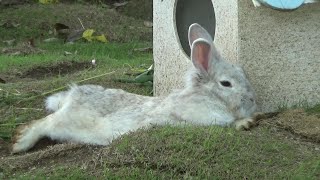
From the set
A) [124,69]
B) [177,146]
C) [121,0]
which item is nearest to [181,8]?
[124,69]

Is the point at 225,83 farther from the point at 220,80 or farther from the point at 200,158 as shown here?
the point at 200,158

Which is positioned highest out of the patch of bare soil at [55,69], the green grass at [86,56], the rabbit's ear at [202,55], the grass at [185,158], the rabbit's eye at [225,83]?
the rabbit's ear at [202,55]

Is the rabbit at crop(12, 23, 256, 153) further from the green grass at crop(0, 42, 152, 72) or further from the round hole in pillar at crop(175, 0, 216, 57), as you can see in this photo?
the green grass at crop(0, 42, 152, 72)

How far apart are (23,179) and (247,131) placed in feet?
4.50

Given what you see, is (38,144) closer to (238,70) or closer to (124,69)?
(238,70)

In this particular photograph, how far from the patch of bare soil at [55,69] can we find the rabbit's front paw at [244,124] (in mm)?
3324

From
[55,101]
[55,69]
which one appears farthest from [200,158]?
[55,69]

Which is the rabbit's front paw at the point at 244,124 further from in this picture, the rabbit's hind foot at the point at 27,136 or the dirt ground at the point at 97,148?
the rabbit's hind foot at the point at 27,136

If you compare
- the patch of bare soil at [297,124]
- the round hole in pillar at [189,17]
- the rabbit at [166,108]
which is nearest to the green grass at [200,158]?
the patch of bare soil at [297,124]

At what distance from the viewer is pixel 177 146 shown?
4480mm

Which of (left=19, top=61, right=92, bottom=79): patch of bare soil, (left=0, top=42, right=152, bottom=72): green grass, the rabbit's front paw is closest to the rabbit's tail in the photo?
the rabbit's front paw

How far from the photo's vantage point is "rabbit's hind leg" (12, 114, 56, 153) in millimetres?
5336

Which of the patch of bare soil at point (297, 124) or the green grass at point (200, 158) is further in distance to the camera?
the patch of bare soil at point (297, 124)

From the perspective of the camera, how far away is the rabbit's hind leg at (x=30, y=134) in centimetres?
534
